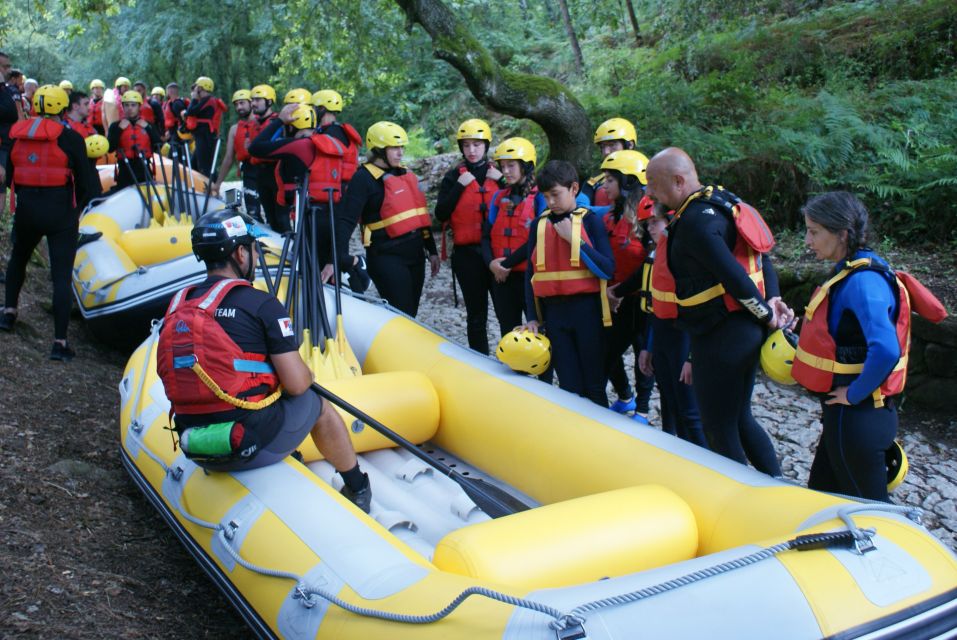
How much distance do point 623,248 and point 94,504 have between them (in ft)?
9.64

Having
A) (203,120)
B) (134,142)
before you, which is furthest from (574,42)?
(134,142)

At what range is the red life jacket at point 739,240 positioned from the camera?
3.13 m

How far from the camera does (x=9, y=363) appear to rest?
211 inches

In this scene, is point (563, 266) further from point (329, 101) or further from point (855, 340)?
point (329, 101)

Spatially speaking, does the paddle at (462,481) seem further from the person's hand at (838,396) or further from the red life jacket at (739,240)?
the person's hand at (838,396)

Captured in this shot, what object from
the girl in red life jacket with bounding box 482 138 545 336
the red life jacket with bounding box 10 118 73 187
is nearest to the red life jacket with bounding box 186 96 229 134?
the red life jacket with bounding box 10 118 73 187

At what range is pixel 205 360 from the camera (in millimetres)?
2992

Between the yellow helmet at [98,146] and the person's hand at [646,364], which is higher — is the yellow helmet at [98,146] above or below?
above

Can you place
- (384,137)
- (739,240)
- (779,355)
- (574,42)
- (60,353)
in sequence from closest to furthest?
(779,355) → (739,240) → (384,137) → (60,353) → (574,42)

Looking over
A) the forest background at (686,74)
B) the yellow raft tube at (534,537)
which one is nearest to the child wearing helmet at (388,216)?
the yellow raft tube at (534,537)

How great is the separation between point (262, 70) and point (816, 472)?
42.9ft

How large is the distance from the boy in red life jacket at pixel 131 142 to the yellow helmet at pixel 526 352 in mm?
5842

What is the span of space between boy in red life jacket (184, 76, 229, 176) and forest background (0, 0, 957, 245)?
1095 mm

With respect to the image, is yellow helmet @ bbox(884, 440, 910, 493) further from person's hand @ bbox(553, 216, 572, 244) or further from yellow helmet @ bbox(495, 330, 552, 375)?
person's hand @ bbox(553, 216, 572, 244)
